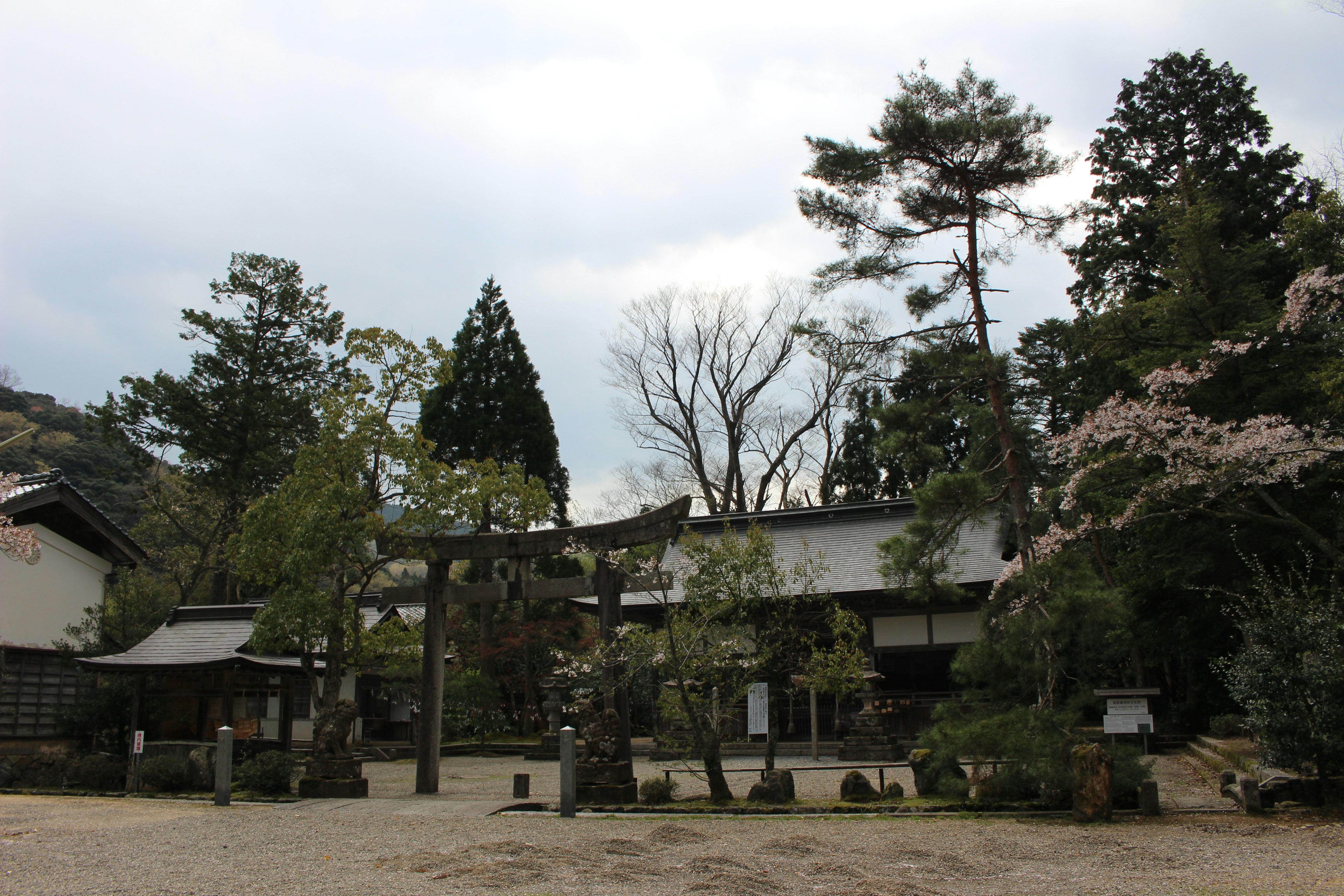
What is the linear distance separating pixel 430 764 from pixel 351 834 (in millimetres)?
3672

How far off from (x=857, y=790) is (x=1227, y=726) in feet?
31.4

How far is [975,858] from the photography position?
636cm

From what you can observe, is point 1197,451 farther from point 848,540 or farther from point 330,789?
point 848,540

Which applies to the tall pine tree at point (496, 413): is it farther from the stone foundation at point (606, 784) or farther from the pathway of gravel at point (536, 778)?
the stone foundation at point (606, 784)

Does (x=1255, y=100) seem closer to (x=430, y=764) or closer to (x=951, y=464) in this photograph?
(x=951, y=464)

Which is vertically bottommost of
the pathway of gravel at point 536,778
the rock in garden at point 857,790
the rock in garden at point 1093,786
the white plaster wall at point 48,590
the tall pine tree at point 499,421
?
the pathway of gravel at point 536,778

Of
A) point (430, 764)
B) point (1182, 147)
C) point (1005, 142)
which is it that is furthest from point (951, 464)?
point (430, 764)

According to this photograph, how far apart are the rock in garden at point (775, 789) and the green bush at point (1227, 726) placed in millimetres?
9305

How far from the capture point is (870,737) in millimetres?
15578

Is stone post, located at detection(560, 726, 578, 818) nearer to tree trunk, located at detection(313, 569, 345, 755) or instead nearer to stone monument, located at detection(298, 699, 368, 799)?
stone monument, located at detection(298, 699, 368, 799)

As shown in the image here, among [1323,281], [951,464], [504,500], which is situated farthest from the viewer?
[951,464]

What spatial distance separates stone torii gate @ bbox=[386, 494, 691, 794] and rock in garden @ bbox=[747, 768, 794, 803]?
1666mm

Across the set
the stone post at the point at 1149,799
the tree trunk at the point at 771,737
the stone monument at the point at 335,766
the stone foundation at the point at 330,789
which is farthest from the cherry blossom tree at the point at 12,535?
the stone post at the point at 1149,799

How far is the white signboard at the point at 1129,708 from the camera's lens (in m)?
11.7
